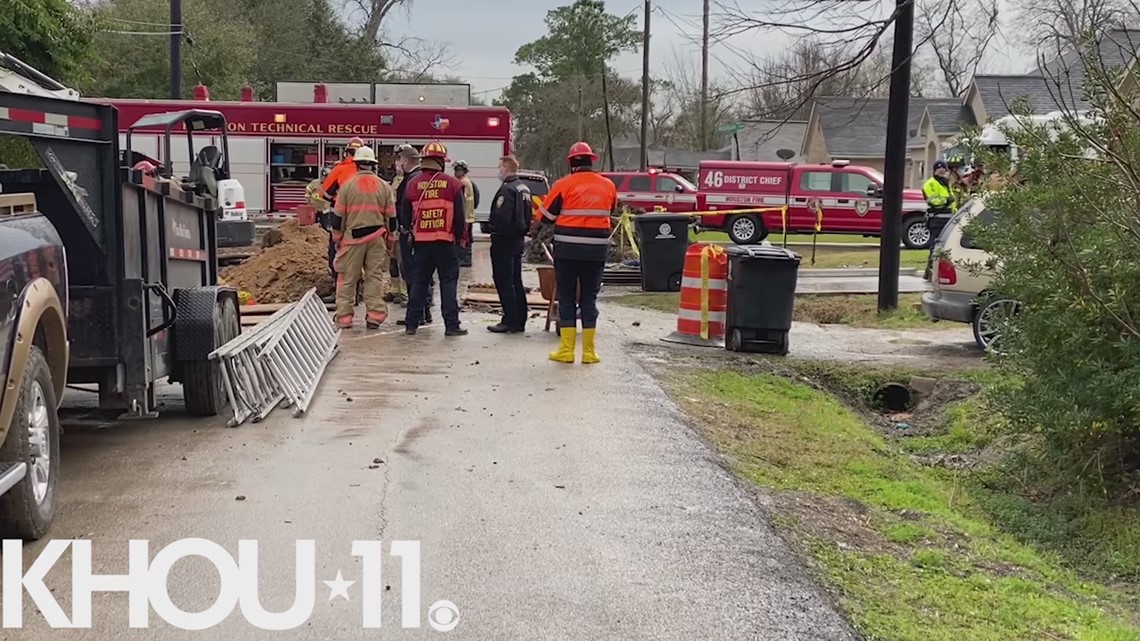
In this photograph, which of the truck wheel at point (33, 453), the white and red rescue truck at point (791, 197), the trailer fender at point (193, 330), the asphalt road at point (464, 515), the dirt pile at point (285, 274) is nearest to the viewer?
the asphalt road at point (464, 515)

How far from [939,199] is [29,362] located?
1542cm

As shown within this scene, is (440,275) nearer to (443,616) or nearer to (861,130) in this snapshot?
(443,616)

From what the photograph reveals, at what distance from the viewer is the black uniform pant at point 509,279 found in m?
12.1

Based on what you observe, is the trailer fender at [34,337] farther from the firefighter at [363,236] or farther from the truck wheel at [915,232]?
the truck wheel at [915,232]

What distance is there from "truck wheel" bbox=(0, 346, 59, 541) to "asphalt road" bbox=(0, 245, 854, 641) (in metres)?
0.21

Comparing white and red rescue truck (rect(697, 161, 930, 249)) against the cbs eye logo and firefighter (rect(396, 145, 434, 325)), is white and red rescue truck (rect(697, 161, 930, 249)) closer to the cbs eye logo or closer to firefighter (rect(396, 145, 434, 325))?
firefighter (rect(396, 145, 434, 325))

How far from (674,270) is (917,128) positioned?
43958 millimetres

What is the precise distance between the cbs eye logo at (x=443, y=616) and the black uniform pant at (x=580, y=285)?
588 cm

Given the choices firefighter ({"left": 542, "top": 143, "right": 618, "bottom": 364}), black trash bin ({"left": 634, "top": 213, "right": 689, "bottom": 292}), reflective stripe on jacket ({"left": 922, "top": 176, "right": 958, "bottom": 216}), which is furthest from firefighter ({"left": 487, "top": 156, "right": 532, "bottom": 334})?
reflective stripe on jacket ({"left": 922, "top": 176, "right": 958, "bottom": 216})

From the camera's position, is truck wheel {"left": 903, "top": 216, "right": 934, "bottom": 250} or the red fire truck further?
truck wheel {"left": 903, "top": 216, "right": 934, "bottom": 250}

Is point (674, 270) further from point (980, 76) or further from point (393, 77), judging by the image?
point (393, 77)

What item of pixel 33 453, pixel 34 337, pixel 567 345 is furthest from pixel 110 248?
pixel 567 345

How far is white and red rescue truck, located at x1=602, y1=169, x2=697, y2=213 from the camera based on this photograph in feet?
105

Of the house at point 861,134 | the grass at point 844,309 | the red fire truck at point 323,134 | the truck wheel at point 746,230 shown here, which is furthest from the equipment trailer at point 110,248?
the house at point 861,134
